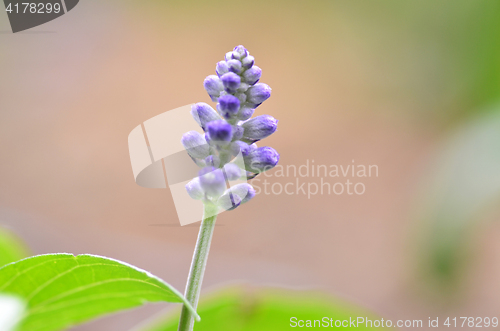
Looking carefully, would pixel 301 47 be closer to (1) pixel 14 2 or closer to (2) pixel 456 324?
(1) pixel 14 2

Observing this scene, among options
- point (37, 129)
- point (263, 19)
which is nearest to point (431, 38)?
point (263, 19)

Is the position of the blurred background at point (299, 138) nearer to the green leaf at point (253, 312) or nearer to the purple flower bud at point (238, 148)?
the green leaf at point (253, 312)

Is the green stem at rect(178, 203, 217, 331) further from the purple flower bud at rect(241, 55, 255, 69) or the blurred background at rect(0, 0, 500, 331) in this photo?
the blurred background at rect(0, 0, 500, 331)

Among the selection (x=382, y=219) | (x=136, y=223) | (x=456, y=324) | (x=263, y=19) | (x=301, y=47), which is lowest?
(x=456, y=324)

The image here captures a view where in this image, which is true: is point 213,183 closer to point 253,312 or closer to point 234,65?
point 234,65

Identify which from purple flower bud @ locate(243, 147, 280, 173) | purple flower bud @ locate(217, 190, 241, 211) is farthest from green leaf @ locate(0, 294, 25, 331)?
purple flower bud @ locate(243, 147, 280, 173)

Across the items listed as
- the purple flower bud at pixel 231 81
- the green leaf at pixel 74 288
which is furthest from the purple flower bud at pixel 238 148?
the green leaf at pixel 74 288

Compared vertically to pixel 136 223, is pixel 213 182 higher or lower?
higher
